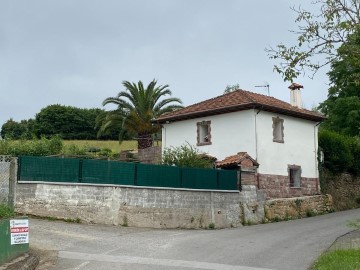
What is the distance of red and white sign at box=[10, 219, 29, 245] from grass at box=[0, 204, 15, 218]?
3.80 meters

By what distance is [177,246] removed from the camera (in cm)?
1559

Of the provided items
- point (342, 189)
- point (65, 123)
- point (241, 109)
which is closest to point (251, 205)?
point (241, 109)

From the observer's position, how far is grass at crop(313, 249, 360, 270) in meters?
11.0

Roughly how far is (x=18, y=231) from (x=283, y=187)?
735 inches

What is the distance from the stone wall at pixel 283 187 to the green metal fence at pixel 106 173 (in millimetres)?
5345

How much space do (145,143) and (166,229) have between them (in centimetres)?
1727

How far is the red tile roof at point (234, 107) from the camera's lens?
2711 centimetres

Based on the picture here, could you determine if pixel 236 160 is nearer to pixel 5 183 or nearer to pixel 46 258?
pixel 5 183

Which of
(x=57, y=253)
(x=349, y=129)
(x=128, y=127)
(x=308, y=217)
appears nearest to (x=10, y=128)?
(x=128, y=127)

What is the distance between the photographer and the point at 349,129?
41125mm

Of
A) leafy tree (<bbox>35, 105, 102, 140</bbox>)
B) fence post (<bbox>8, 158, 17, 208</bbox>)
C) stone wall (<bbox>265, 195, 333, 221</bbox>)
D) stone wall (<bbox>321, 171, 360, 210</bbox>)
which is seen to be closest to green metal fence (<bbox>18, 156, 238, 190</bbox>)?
fence post (<bbox>8, 158, 17, 208</bbox>)

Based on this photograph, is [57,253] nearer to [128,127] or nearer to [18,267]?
[18,267]

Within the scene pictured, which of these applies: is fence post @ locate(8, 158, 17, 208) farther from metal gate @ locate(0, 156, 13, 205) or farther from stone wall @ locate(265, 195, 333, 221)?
stone wall @ locate(265, 195, 333, 221)

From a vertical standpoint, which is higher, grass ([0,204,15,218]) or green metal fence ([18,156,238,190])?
green metal fence ([18,156,238,190])
